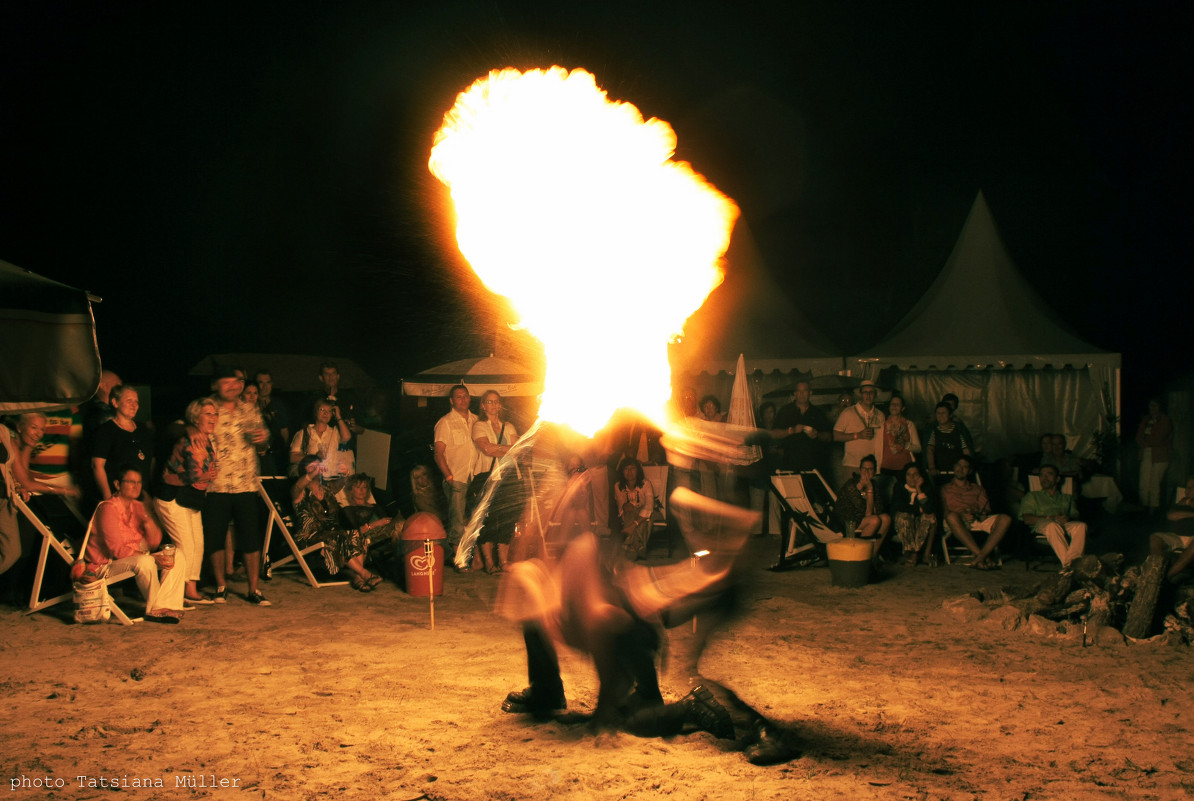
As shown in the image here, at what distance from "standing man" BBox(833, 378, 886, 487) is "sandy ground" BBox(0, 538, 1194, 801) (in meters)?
2.99

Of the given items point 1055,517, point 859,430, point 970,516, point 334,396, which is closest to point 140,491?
point 334,396

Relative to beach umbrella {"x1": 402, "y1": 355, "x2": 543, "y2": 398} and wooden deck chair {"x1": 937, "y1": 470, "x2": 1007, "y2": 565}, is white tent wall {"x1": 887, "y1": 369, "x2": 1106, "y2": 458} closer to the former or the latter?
wooden deck chair {"x1": 937, "y1": 470, "x2": 1007, "y2": 565}

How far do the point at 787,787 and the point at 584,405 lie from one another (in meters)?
2.69

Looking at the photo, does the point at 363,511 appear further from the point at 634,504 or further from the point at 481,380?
the point at 481,380

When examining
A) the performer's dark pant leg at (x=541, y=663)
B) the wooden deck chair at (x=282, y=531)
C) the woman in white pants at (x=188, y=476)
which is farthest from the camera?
the wooden deck chair at (x=282, y=531)

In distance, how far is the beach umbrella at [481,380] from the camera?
12641 millimetres

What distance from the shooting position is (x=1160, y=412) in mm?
12797

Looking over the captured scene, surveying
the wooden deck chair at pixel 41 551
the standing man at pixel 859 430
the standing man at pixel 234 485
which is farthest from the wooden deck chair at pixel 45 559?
the standing man at pixel 859 430

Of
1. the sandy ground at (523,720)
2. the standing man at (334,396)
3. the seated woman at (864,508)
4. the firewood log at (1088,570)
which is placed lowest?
Answer: the sandy ground at (523,720)

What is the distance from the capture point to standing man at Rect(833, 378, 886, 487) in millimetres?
10486

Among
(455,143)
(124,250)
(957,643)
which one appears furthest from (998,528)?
(124,250)

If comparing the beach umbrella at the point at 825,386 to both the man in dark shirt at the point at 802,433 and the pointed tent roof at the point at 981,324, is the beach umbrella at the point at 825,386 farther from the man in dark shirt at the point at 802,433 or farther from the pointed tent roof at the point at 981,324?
the man in dark shirt at the point at 802,433

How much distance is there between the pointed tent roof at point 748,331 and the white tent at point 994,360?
0.82 metres

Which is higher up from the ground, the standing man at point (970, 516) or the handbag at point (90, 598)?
the standing man at point (970, 516)
